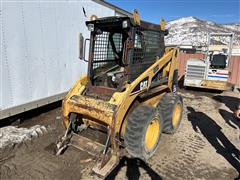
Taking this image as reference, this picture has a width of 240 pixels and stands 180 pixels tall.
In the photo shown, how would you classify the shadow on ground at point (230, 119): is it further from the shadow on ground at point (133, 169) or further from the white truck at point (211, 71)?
the shadow on ground at point (133, 169)

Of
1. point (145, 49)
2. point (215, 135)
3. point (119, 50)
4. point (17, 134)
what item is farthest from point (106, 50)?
point (215, 135)

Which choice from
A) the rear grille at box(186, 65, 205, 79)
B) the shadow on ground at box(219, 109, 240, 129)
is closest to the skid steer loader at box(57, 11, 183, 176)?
the shadow on ground at box(219, 109, 240, 129)

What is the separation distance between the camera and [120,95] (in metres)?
3.73

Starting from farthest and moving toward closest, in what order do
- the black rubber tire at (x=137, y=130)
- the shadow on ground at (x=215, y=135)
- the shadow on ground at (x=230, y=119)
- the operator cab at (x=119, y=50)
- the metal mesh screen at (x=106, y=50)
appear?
the shadow on ground at (x=230, y=119)
the metal mesh screen at (x=106, y=50)
the shadow on ground at (x=215, y=135)
the operator cab at (x=119, y=50)
the black rubber tire at (x=137, y=130)

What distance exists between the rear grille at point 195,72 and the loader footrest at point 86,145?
296 inches

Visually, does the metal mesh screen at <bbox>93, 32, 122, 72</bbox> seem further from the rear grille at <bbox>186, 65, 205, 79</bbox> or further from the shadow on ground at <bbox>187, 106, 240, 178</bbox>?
the rear grille at <bbox>186, 65, 205, 79</bbox>

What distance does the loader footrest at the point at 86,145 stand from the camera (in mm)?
3970

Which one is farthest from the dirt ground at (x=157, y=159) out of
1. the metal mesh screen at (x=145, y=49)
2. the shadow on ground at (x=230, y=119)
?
the metal mesh screen at (x=145, y=49)

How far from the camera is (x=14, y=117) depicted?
5.49 m

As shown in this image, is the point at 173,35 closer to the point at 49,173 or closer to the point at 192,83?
the point at 192,83

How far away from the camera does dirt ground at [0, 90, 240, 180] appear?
3789 millimetres

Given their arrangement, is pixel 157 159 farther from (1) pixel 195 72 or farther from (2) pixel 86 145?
(1) pixel 195 72

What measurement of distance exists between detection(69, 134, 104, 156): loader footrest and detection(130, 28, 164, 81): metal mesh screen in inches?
54.5

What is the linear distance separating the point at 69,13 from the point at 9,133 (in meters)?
3.82
